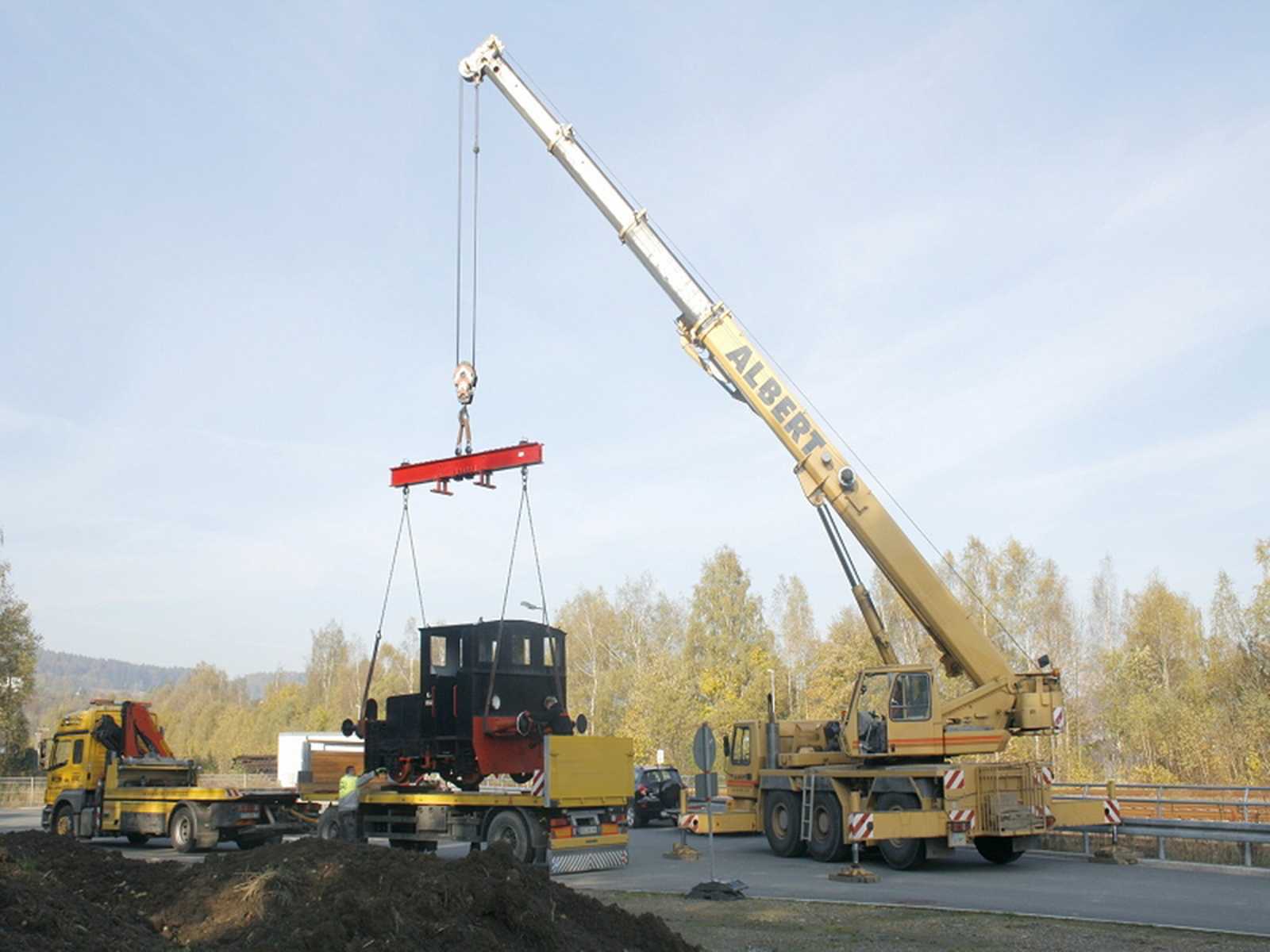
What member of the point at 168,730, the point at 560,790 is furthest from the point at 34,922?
the point at 168,730

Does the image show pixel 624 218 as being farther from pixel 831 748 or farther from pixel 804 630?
pixel 804 630

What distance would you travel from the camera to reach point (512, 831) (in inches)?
689

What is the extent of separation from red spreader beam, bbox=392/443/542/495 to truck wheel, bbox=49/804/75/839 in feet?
35.1

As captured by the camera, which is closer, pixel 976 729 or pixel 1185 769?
pixel 976 729

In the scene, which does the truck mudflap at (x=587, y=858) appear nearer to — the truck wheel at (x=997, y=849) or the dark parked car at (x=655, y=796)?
the truck wheel at (x=997, y=849)

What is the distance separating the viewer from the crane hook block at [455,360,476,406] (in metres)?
19.4

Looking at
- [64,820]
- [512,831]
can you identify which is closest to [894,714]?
[512,831]

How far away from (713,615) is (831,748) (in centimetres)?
3959

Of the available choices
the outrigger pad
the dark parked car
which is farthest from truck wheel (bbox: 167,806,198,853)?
the dark parked car

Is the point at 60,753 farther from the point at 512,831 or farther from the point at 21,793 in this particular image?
the point at 21,793

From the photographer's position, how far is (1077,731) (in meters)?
54.8

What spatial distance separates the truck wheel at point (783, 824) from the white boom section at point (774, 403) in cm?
377

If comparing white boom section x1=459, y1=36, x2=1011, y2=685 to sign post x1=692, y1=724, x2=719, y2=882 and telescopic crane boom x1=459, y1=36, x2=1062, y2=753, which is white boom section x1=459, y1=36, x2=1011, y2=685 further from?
sign post x1=692, y1=724, x2=719, y2=882

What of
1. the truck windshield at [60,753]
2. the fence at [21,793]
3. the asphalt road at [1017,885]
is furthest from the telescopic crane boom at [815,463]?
the fence at [21,793]
